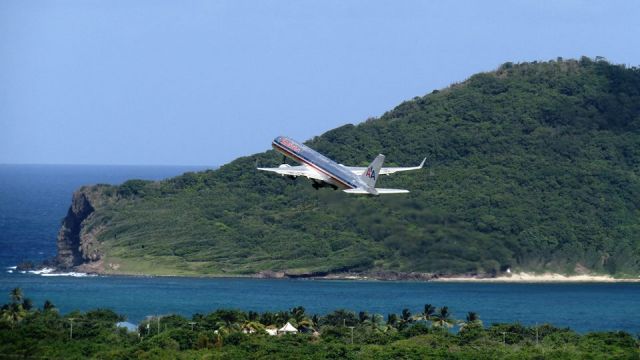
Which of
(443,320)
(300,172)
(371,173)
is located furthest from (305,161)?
(443,320)

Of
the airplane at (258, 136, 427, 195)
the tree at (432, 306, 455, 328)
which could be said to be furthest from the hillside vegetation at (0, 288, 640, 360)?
the airplane at (258, 136, 427, 195)

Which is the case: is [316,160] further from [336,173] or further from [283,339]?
[283,339]

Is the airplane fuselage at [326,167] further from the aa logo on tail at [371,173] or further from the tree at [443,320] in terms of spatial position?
the tree at [443,320]

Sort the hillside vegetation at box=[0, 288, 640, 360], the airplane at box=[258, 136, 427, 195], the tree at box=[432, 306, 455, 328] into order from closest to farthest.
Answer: the hillside vegetation at box=[0, 288, 640, 360] → the airplane at box=[258, 136, 427, 195] → the tree at box=[432, 306, 455, 328]

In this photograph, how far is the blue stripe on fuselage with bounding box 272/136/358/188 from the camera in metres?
146

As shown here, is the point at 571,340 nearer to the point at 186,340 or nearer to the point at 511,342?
the point at 511,342

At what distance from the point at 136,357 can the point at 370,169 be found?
24424 millimetres

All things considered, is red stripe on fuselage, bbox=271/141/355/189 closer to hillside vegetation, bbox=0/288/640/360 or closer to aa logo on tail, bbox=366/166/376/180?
aa logo on tail, bbox=366/166/376/180

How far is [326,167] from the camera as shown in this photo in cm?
14800

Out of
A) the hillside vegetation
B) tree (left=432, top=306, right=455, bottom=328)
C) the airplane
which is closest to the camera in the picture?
the hillside vegetation

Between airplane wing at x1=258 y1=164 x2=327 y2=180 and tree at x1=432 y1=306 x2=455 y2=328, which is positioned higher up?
airplane wing at x1=258 y1=164 x2=327 y2=180

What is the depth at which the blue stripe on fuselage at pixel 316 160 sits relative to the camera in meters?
146

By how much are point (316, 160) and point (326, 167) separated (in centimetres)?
191

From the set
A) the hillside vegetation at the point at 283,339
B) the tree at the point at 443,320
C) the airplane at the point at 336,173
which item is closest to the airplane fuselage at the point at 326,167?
the airplane at the point at 336,173
